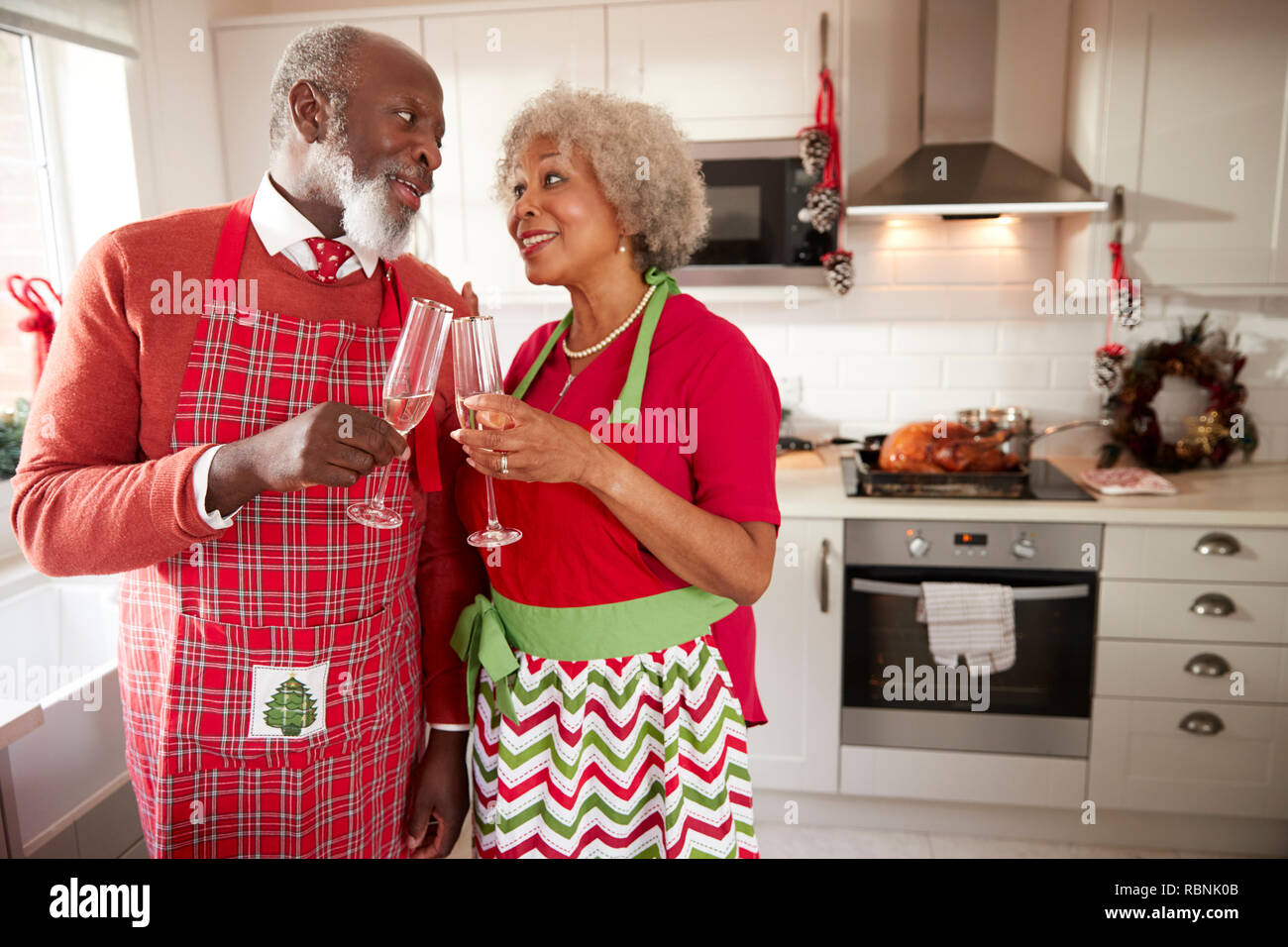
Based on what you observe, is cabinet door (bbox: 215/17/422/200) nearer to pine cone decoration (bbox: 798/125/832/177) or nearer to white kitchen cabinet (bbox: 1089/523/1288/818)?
pine cone decoration (bbox: 798/125/832/177)

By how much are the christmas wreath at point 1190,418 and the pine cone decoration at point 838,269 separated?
34.8 inches

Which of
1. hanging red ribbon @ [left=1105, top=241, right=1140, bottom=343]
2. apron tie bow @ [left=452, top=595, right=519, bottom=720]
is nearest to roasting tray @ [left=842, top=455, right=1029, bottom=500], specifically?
hanging red ribbon @ [left=1105, top=241, right=1140, bottom=343]

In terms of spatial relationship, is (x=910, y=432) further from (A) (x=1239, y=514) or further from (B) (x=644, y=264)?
(B) (x=644, y=264)

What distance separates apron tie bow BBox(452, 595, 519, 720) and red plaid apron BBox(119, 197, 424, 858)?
12 cm

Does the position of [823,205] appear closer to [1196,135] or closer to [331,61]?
[1196,135]

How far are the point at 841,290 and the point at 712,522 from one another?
1.67 meters

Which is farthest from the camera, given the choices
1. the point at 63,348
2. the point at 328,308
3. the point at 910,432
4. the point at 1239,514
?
the point at 910,432

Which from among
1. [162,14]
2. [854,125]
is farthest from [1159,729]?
[162,14]

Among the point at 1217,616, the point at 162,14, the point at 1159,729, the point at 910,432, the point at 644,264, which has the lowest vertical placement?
the point at 1159,729

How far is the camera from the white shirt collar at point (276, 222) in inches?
44.5

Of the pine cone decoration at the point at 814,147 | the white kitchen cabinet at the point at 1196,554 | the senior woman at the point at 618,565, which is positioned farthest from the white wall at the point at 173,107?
the white kitchen cabinet at the point at 1196,554

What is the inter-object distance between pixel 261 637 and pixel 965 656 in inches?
70.9

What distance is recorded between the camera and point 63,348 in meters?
1.04
